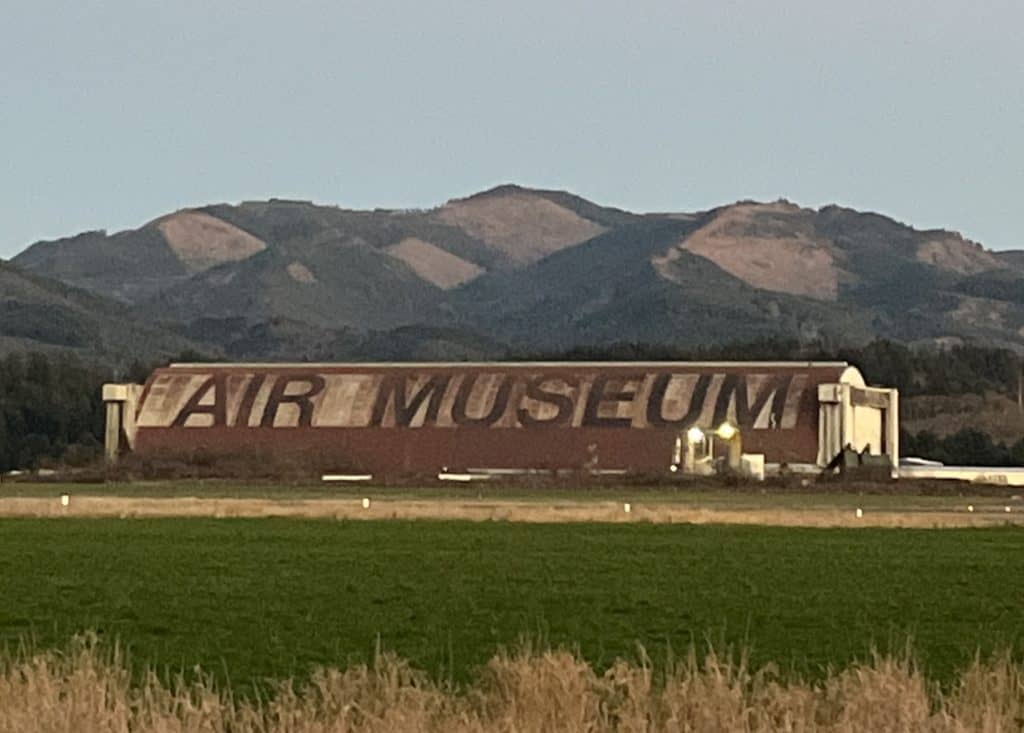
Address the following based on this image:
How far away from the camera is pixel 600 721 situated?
18688 millimetres

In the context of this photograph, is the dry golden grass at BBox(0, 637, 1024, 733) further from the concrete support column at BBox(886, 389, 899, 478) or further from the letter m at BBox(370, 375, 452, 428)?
the concrete support column at BBox(886, 389, 899, 478)

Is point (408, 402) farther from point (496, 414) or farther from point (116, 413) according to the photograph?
point (116, 413)

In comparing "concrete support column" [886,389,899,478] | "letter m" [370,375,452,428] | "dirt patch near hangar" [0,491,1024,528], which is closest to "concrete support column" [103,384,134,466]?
"letter m" [370,375,452,428]

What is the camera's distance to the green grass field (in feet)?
90.7

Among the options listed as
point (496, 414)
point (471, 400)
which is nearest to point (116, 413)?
point (471, 400)

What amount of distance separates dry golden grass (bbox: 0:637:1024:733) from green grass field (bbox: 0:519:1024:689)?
151 inches

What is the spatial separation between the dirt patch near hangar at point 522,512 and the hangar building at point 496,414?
26486mm

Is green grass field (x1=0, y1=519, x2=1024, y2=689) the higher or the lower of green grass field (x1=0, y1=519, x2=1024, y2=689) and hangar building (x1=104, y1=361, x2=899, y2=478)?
the lower

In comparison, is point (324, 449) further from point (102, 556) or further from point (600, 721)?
point (600, 721)

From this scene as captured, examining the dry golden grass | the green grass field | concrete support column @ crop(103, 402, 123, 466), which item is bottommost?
the green grass field

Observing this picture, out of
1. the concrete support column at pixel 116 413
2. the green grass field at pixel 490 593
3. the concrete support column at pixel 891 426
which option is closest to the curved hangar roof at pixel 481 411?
the concrete support column at pixel 116 413

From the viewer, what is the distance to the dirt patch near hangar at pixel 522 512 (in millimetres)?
66938

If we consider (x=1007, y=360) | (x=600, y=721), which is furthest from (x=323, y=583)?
(x=1007, y=360)

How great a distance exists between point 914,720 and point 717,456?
3427 inches
